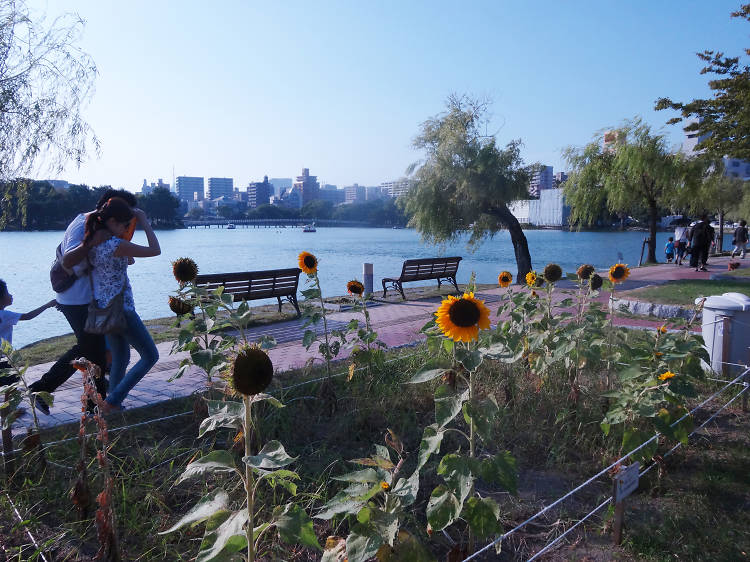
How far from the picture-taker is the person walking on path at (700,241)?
56.4 feet

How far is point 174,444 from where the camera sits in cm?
332

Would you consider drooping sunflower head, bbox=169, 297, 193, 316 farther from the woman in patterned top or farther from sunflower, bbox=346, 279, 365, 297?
sunflower, bbox=346, 279, 365, 297

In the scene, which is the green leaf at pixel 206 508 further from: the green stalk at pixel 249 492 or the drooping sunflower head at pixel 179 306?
the drooping sunflower head at pixel 179 306

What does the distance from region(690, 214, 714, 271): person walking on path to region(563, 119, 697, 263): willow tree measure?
11.8 ft

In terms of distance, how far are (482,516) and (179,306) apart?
246 cm

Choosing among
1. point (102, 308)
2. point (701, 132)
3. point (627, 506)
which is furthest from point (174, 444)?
point (701, 132)

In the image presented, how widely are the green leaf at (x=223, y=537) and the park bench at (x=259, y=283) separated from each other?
24.3 feet

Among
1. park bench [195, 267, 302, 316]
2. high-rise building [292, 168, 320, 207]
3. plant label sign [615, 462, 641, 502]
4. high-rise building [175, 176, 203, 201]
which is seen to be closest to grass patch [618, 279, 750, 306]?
park bench [195, 267, 302, 316]

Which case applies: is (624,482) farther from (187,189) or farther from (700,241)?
(187,189)

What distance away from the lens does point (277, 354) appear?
6.50 m

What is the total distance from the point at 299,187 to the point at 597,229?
4792 inches

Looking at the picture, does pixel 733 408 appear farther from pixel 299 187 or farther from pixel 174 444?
pixel 299 187

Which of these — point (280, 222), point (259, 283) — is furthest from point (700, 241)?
point (280, 222)

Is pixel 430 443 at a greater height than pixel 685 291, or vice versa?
pixel 430 443
